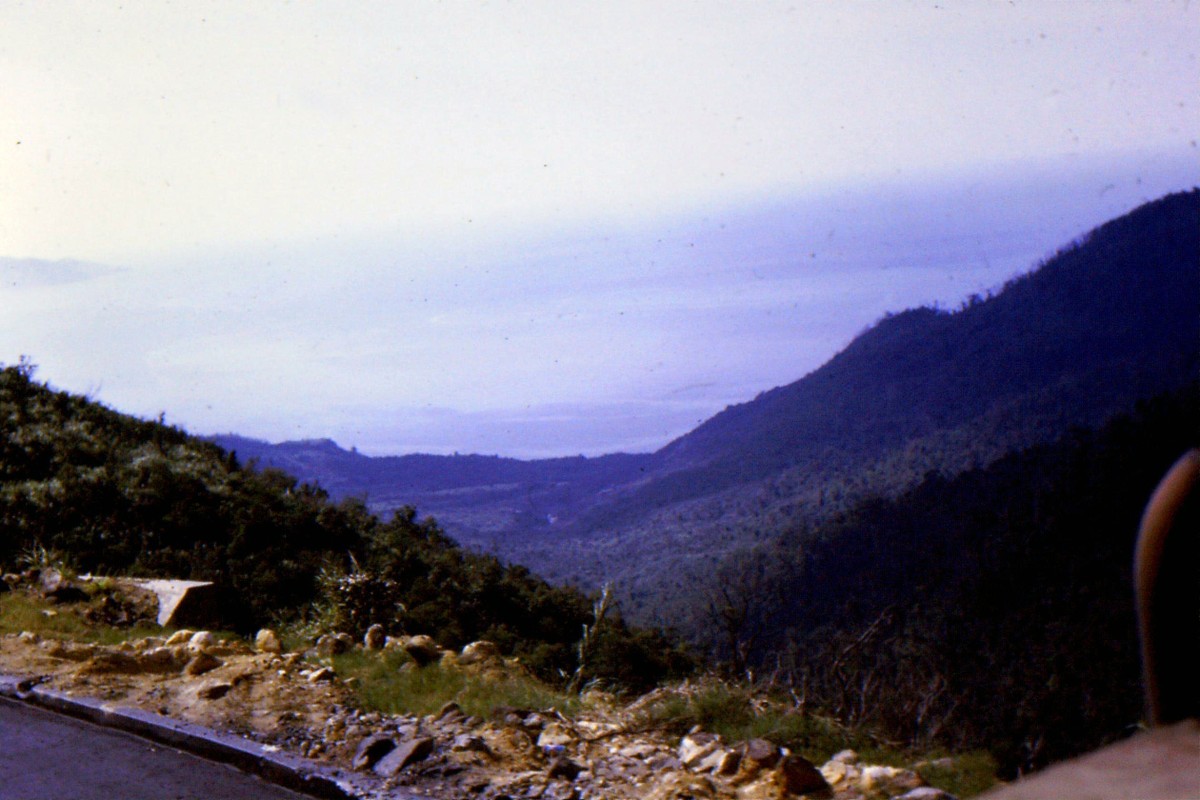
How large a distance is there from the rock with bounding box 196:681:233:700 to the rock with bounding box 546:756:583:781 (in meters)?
2.55

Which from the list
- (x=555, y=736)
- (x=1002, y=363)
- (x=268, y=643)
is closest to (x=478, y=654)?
(x=268, y=643)

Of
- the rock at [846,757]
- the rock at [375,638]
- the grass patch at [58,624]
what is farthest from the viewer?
the grass patch at [58,624]

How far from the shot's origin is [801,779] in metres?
4.54

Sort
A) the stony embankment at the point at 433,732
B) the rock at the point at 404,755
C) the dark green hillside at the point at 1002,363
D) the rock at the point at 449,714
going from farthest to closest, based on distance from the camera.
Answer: the dark green hillside at the point at 1002,363
the rock at the point at 449,714
the rock at the point at 404,755
the stony embankment at the point at 433,732

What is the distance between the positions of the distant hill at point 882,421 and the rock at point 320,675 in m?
9.11

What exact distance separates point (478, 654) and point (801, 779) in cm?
363

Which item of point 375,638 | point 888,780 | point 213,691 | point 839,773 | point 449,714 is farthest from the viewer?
point 375,638

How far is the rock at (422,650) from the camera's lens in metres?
7.38

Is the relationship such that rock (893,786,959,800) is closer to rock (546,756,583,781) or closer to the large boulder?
rock (546,756,583,781)

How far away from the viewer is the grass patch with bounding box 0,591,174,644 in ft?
27.0

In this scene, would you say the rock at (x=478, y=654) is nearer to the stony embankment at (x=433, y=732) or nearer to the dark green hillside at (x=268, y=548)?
the stony embankment at (x=433, y=732)

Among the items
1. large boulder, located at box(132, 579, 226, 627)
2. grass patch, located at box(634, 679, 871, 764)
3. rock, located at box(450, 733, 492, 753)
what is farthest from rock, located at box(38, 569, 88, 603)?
grass patch, located at box(634, 679, 871, 764)

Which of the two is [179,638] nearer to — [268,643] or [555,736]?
[268,643]

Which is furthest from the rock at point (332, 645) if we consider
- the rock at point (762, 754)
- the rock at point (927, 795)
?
the rock at point (927, 795)
